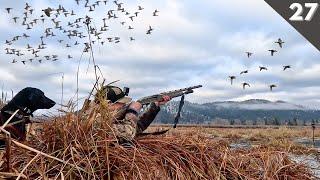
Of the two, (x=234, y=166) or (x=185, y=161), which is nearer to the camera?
(x=185, y=161)

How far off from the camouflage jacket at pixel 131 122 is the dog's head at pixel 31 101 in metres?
0.76

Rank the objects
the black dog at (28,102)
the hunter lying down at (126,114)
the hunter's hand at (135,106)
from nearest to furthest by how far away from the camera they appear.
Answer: the hunter lying down at (126,114)
the hunter's hand at (135,106)
the black dog at (28,102)

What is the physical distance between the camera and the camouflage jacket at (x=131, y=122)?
4.01 metres

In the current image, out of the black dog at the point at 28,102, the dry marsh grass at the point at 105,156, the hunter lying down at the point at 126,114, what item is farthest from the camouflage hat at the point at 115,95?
the dry marsh grass at the point at 105,156

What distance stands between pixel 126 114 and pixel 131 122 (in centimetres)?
23

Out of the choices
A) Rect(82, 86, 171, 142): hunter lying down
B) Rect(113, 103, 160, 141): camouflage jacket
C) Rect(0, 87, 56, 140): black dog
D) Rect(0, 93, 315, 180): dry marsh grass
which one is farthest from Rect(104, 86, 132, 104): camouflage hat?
Rect(0, 93, 315, 180): dry marsh grass

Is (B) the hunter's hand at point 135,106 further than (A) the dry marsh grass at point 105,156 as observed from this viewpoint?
Yes

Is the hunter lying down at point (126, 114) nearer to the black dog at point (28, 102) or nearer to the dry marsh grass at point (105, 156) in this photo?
the dry marsh grass at point (105, 156)

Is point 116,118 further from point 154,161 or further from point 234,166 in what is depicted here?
point 234,166

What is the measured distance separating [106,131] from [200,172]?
2.53 ft

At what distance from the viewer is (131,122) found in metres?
4.19

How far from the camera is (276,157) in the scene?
4906 millimetres

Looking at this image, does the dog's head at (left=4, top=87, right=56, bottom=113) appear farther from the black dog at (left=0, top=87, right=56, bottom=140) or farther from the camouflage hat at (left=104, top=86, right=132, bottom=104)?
the camouflage hat at (left=104, top=86, right=132, bottom=104)

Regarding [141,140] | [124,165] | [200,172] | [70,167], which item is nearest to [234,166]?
[200,172]
